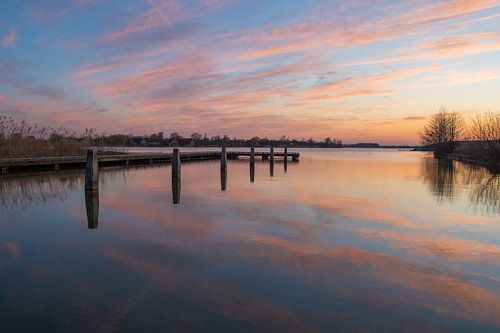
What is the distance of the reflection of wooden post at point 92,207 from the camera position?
969 centimetres

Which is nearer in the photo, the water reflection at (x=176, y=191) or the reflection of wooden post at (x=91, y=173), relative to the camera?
the water reflection at (x=176, y=191)

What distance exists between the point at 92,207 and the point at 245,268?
7326 millimetres

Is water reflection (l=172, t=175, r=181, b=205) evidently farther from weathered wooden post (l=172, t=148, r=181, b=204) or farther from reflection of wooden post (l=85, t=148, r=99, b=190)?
reflection of wooden post (l=85, t=148, r=99, b=190)

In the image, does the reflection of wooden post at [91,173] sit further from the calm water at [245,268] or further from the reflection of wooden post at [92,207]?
the calm water at [245,268]

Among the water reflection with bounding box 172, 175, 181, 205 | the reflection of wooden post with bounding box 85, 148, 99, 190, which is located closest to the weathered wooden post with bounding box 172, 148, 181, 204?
the water reflection with bounding box 172, 175, 181, 205

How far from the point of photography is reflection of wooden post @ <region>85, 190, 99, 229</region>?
31.8 ft

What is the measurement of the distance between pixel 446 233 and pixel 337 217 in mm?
2727

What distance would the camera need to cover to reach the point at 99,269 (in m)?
6.12

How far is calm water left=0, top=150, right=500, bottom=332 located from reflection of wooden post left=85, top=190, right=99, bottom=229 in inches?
1.9

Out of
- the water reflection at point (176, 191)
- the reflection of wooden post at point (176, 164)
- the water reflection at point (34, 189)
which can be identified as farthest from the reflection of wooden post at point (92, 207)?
the reflection of wooden post at point (176, 164)

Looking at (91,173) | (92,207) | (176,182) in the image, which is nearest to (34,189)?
(91,173)

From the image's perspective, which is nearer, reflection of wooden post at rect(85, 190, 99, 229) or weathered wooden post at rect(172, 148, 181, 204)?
reflection of wooden post at rect(85, 190, 99, 229)

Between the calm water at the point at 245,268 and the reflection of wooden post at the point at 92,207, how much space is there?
5 cm

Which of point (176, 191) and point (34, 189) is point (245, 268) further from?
point (34, 189)
